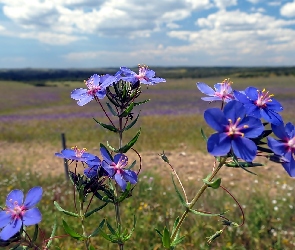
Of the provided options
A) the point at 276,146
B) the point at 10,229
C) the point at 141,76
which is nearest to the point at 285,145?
the point at 276,146

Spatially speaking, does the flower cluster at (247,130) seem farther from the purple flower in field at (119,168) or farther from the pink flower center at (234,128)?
the purple flower in field at (119,168)

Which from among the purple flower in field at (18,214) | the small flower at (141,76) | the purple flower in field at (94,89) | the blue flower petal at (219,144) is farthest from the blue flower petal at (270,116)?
the purple flower in field at (18,214)

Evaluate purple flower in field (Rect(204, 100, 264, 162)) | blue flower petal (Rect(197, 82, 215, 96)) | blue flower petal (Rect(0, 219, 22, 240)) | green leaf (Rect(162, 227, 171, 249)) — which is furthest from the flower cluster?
blue flower petal (Rect(0, 219, 22, 240))

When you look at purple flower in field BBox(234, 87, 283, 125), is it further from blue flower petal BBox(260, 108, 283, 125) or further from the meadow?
the meadow

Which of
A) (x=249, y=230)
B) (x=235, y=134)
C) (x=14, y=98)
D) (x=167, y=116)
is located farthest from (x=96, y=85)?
(x=14, y=98)

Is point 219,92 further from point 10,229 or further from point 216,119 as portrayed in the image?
point 10,229

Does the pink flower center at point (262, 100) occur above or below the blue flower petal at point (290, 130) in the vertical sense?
above
